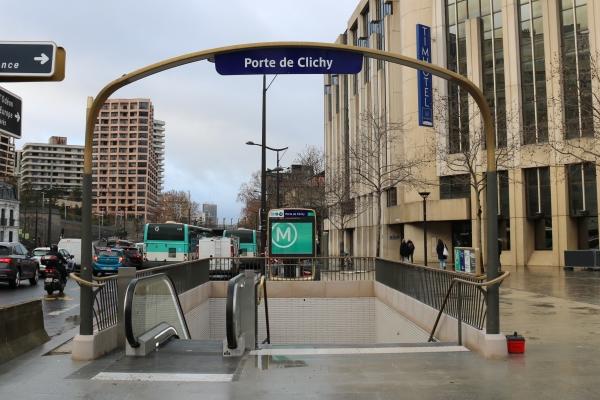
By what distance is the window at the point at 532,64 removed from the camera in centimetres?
3397

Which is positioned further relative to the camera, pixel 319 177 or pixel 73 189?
pixel 73 189

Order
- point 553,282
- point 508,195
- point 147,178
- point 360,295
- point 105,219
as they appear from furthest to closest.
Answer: point 147,178, point 105,219, point 508,195, point 553,282, point 360,295

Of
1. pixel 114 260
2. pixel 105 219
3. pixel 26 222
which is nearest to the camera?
pixel 114 260

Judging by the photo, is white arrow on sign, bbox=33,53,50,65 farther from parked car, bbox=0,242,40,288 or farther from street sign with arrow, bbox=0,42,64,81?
parked car, bbox=0,242,40,288

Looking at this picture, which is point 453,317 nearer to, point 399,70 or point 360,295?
point 360,295

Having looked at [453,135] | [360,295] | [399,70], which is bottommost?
[360,295]

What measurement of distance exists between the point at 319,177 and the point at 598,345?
1937 inches

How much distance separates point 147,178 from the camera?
132 meters

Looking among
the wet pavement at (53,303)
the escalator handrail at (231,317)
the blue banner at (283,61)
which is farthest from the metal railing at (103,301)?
the blue banner at (283,61)

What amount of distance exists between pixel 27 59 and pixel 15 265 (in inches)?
665

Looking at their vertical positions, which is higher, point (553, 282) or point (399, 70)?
point (399, 70)

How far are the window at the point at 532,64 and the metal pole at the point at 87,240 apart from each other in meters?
30.5

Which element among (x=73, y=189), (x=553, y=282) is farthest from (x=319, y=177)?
(x=73, y=189)

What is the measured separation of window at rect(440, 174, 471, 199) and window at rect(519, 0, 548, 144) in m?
5.50
